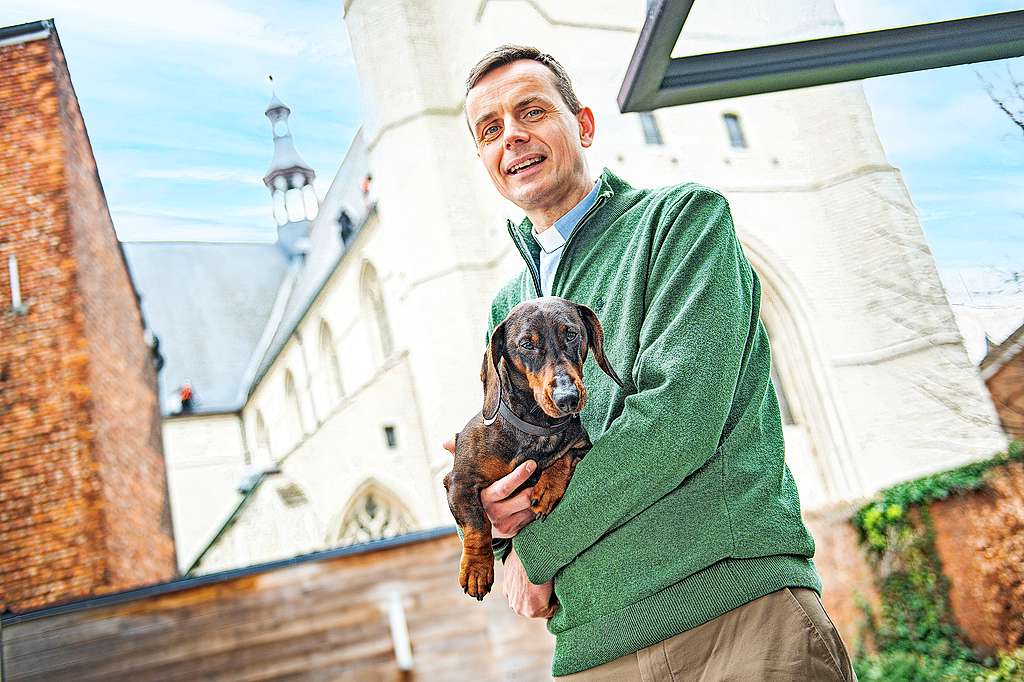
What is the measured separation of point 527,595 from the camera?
139cm

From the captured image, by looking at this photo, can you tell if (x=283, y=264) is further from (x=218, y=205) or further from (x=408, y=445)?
(x=218, y=205)

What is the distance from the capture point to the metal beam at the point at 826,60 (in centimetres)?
231

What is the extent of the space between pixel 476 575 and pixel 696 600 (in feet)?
0.99

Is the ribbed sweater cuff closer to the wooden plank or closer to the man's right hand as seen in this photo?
the man's right hand

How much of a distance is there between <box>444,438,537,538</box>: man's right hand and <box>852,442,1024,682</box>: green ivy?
7.89 metres

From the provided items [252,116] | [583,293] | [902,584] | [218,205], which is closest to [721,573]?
[583,293]

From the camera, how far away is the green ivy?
8.23 metres

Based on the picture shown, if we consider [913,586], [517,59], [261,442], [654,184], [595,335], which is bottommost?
[913,586]

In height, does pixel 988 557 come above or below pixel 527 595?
below

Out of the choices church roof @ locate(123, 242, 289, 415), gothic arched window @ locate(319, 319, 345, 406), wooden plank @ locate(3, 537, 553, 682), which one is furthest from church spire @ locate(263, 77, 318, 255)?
wooden plank @ locate(3, 537, 553, 682)

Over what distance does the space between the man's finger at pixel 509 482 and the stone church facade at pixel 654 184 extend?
9866 millimetres

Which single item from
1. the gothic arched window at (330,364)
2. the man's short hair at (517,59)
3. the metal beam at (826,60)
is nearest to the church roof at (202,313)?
the gothic arched window at (330,364)

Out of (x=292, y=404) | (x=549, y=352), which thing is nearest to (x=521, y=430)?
(x=549, y=352)

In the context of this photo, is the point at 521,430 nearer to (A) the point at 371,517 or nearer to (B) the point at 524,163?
(B) the point at 524,163
